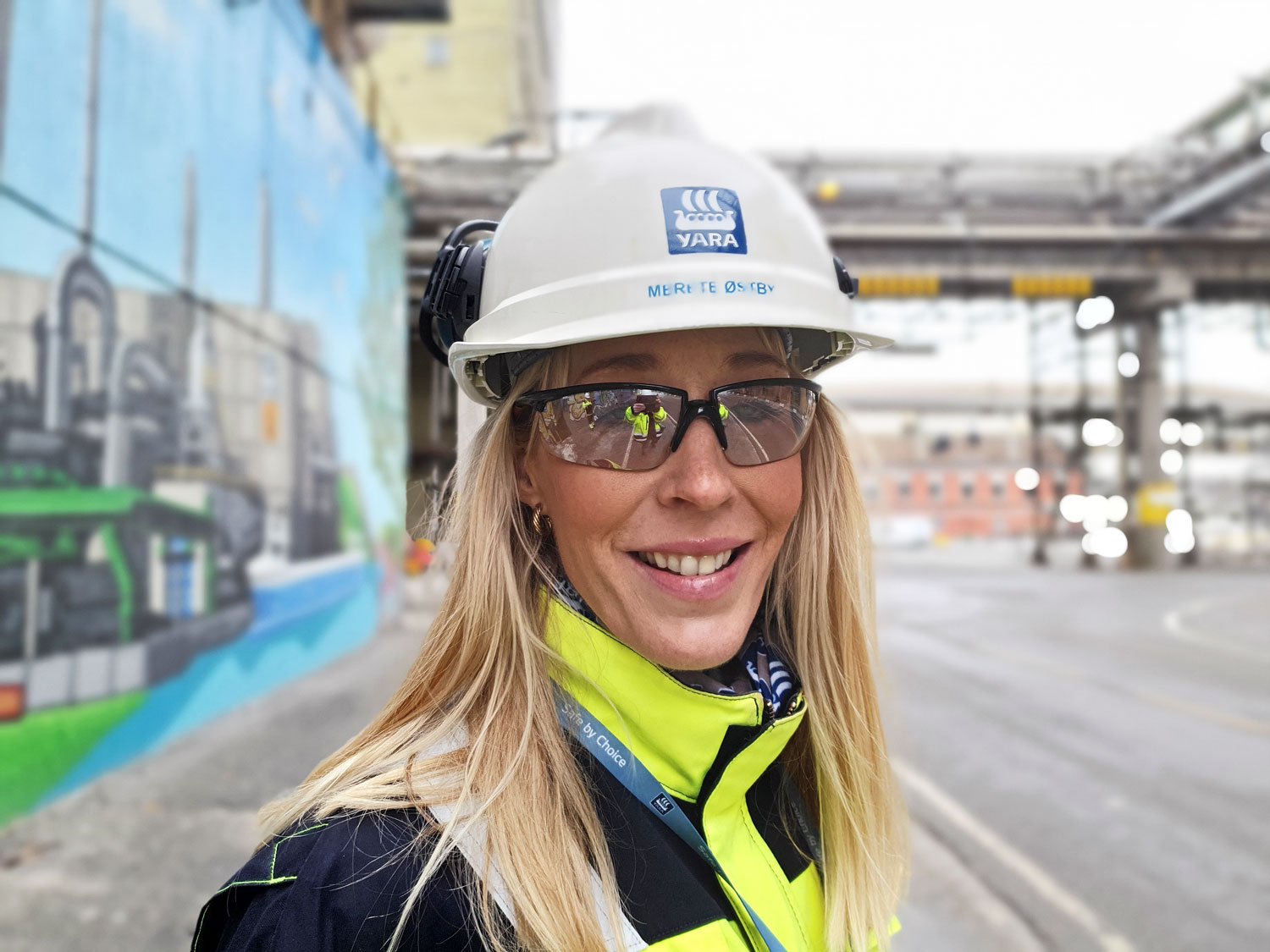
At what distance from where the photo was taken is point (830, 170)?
17.6 meters

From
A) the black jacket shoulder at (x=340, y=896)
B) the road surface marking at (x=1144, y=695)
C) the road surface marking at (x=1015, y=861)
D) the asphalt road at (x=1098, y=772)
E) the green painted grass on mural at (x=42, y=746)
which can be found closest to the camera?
the black jacket shoulder at (x=340, y=896)

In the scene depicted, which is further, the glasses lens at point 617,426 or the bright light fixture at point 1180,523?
the bright light fixture at point 1180,523

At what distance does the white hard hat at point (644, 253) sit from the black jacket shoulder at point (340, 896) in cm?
69

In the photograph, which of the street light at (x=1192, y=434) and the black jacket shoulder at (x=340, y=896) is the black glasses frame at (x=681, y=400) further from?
the street light at (x=1192, y=434)

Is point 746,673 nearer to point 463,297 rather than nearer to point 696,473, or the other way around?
point 696,473

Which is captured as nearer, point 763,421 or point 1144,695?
point 763,421

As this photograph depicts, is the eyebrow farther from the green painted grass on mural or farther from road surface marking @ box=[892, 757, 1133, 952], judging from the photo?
the green painted grass on mural

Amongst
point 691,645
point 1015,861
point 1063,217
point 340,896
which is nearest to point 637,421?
point 691,645

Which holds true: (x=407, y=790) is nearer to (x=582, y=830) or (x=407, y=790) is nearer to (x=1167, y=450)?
(x=582, y=830)

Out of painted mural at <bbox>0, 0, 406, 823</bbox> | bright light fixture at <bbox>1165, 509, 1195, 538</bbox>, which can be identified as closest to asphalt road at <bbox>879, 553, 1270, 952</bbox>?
painted mural at <bbox>0, 0, 406, 823</bbox>

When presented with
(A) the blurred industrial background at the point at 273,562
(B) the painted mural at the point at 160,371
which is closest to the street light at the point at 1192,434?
(A) the blurred industrial background at the point at 273,562

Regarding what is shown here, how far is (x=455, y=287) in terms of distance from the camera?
1.41 metres

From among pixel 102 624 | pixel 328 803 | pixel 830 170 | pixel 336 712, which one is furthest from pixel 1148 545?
pixel 328 803

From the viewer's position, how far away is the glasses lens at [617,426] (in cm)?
123
